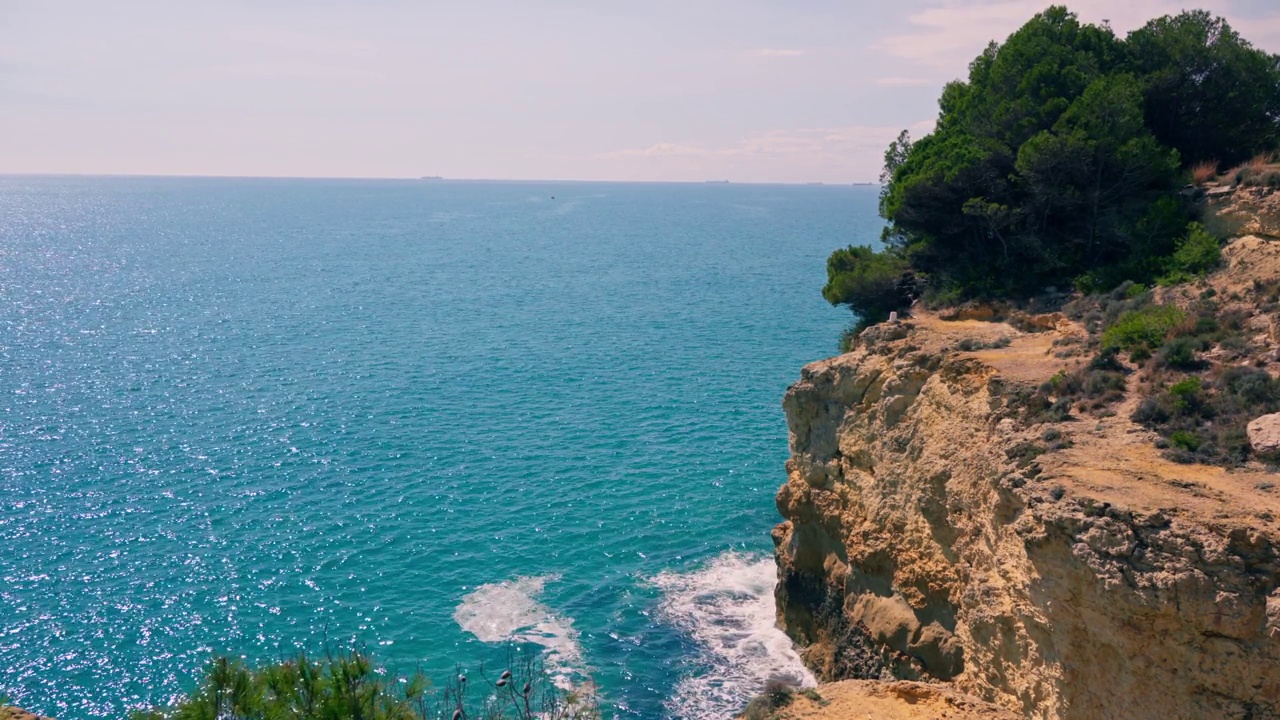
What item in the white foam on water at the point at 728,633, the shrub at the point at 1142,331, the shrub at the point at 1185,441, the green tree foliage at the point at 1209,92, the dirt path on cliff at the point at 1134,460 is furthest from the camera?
the green tree foliage at the point at 1209,92

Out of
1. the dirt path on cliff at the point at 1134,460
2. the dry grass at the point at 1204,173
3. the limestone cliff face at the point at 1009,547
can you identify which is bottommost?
the limestone cliff face at the point at 1009,547

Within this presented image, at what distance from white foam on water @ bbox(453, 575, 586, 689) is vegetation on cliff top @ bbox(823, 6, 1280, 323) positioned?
21354mm

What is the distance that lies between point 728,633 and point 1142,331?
63.2ft

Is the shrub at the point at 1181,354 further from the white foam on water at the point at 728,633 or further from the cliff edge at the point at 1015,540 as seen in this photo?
the white foam on water at the point at 728,633

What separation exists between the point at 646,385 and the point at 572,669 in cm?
3368

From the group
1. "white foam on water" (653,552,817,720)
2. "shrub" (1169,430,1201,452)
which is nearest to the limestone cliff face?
"shrub" (1169,430,1201,452)

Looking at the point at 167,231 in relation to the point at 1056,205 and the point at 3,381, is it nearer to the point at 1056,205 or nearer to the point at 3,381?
the point at 3,381

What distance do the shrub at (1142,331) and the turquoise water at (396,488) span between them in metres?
16.8

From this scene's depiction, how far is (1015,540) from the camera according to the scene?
76.8 ft

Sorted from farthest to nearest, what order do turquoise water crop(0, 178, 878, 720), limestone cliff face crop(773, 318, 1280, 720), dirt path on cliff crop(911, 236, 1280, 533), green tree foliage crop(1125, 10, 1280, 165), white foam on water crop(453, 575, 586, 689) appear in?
green tree foliage crop(1125, 10, 1280, 165) → turquoise water crop(0, 178, 878, 720) → white foam on water crop(453, 575, 586, 689) → dirt path on cliff crop(911, 236, 1280, 533) → limestone cliff face crop(773, 318, 1280, 720)

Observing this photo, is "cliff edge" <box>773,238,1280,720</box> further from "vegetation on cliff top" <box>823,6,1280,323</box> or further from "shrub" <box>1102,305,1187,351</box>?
"vegetation on cliff top" <box>823,6,1280,323</box>

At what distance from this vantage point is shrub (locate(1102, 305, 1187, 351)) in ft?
95.3

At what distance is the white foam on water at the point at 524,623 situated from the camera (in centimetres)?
3388

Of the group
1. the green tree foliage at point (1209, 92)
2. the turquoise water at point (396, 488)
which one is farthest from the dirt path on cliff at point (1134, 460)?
the turquoise water at point (396, 488)
